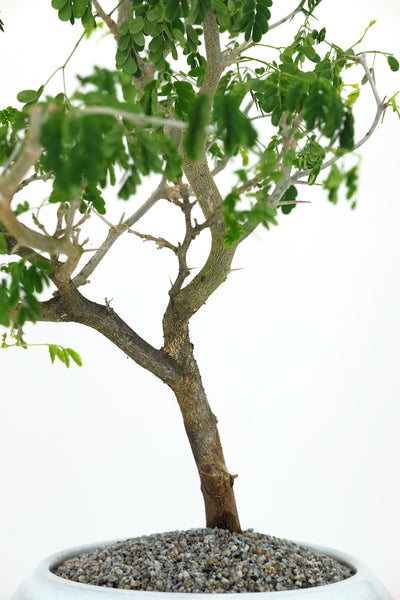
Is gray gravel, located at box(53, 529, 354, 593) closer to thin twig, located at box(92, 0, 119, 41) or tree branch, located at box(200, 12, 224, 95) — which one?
tree branch, located at box(200, 12, 224, 95)

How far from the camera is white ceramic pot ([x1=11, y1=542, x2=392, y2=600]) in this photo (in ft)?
5.21

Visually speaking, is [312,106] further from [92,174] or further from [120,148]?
[92,174]

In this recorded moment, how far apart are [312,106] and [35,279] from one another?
0.57 m

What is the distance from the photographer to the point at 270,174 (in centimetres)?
142

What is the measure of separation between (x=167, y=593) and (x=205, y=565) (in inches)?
9.5

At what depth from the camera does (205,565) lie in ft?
6.04

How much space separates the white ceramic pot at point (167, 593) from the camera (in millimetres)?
1588

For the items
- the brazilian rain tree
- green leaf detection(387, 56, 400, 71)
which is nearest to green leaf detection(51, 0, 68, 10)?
the brazilian rain tree

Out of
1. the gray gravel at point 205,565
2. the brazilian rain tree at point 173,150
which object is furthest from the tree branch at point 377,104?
the gray gravel at point 205,565

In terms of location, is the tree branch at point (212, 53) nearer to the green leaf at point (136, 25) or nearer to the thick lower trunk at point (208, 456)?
the green leaf at point (136, 25)

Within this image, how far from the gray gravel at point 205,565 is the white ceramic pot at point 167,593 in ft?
0.30

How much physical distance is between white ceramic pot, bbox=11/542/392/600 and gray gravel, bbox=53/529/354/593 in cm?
9

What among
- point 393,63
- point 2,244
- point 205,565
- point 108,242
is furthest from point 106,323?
point 393,63

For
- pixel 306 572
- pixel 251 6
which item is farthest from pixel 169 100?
pixel 306 572
